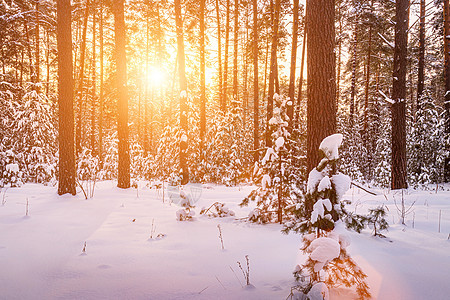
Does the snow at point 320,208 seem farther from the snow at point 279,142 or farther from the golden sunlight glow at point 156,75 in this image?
the golden sunlight glow at point 156,75

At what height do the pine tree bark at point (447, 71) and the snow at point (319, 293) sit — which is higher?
the pine tree bark at point (447, 71)

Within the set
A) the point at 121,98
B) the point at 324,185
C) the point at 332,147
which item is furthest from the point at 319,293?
the point at 121,98

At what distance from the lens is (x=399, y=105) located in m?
8.27

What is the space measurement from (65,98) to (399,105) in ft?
32.3

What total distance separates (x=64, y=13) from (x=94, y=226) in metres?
5.36

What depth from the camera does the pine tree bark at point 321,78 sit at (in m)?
3.39

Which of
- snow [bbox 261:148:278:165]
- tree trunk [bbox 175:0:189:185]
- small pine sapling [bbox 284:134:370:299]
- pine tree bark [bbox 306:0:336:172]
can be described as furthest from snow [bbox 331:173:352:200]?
tree trunk [bbox 175:0:189:185]

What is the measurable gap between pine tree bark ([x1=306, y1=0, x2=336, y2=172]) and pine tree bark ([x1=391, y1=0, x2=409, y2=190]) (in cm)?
628

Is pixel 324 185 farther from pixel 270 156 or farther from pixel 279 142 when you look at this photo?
pixel 270 156

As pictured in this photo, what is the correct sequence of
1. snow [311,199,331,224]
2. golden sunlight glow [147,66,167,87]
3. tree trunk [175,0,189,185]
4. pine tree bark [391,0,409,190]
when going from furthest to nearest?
golden sunlight glow [147,66,167,87] < tree trunk [175,0,189,185] < pine tree bark [391,0,409,190] < snow [311,199,331,224]

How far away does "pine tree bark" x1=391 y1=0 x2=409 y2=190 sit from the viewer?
818 centimetres

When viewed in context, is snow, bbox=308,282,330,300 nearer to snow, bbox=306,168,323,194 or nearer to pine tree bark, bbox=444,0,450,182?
snow, bbox=306,168,323,194

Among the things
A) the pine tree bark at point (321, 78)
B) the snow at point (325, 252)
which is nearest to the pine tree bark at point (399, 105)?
the pine tree bark at point (321, 78)

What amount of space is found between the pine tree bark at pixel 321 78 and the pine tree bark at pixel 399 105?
20.6ft
